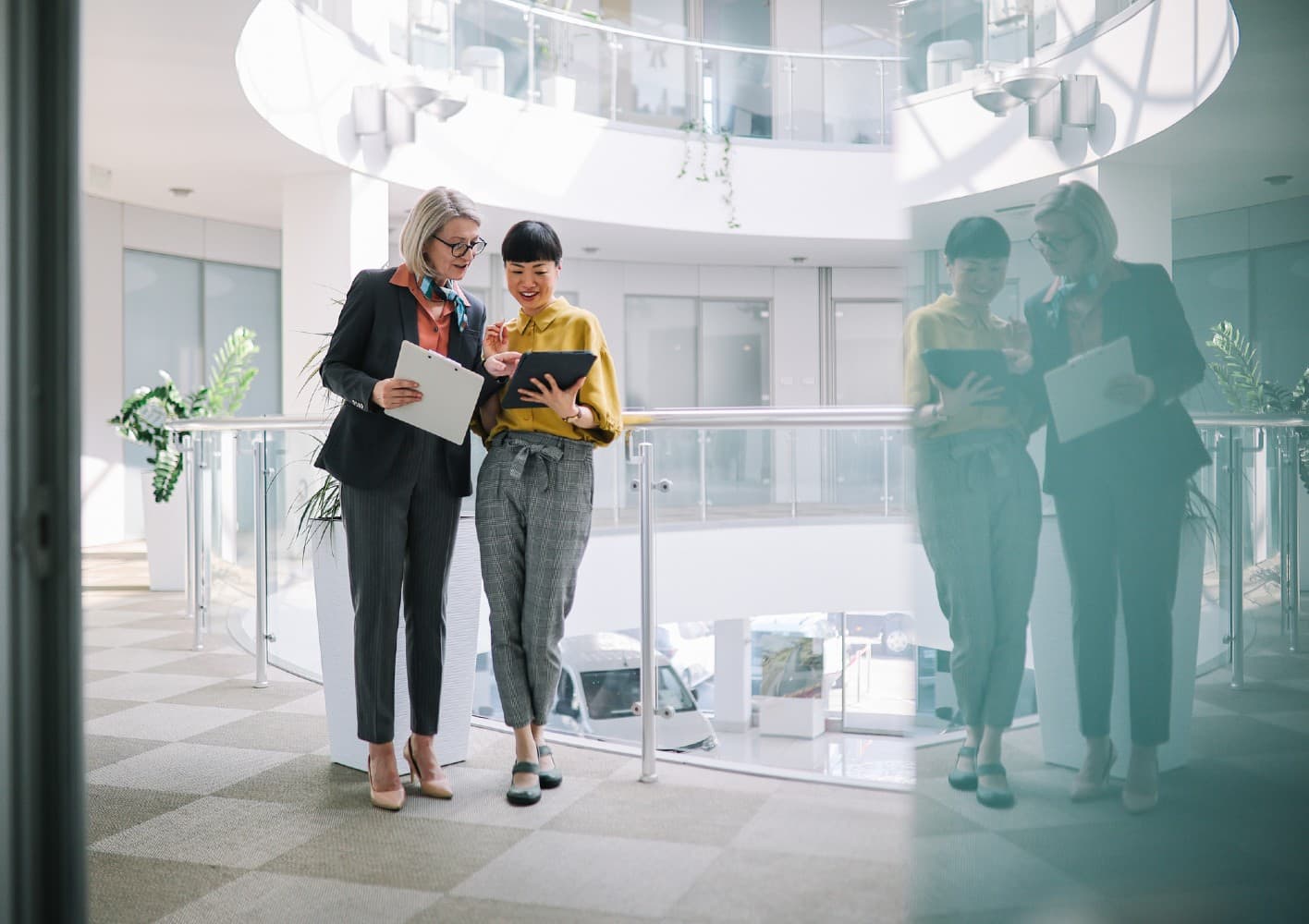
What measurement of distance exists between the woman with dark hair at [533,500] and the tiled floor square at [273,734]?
0.86 meters

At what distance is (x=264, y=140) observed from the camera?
7.64 meters

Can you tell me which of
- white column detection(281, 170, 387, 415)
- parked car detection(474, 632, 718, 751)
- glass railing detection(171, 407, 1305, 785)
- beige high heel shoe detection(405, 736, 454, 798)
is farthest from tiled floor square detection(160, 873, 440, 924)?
white column detection(281, 170, 387, 415)

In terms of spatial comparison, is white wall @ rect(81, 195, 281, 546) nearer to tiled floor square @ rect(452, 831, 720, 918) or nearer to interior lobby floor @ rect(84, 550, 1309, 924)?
interior lobby floor @ rect(84, 550, 1309, 924)

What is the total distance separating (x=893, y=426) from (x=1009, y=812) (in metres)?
1.37

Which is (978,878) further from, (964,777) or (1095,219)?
(1095,219)

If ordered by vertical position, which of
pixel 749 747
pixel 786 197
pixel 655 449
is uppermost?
pixel 786 197

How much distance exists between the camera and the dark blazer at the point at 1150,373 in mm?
1638

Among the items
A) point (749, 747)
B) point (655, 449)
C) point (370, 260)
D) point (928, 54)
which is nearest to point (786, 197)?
point (370, 260)

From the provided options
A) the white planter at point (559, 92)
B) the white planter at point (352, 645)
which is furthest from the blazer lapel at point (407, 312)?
the white planter at point (559, 92)

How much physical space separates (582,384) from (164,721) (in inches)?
78.7

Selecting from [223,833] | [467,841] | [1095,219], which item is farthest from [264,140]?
[1095,219]

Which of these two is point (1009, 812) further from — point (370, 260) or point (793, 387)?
point (793, 387)

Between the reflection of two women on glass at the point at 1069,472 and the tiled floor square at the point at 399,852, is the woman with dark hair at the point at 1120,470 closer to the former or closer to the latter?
the reflection of two women on glass at the point at 1069,472

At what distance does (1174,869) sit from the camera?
1.65 metres
